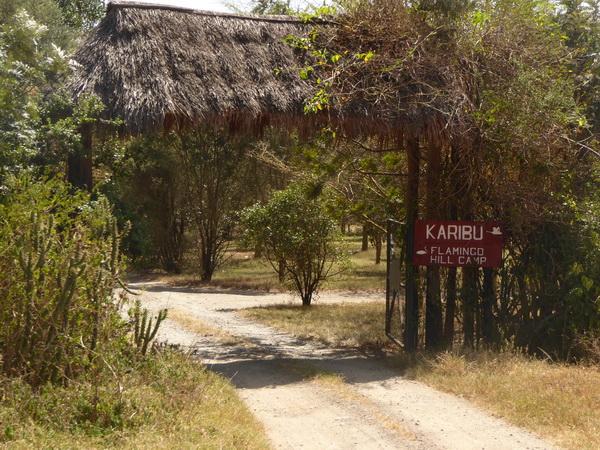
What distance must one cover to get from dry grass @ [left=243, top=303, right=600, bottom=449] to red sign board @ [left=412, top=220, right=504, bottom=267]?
1.36m

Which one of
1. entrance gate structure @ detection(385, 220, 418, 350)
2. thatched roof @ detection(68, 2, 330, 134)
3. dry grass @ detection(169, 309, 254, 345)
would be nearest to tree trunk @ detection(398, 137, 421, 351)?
entrance gate structure @ detection(385, 220, 418, 350)

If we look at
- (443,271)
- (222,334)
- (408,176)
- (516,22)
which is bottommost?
(222,334)

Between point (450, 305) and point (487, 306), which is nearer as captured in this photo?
point (487, 306)

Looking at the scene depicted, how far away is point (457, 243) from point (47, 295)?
5.76m

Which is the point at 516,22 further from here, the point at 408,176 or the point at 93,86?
the point at 93,86

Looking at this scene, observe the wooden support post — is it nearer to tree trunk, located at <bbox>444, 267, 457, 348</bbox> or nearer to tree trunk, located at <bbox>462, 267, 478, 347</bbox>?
tree trunk, located at <bbox>444, 267, 457, 348</bbox>

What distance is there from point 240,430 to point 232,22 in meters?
6.78

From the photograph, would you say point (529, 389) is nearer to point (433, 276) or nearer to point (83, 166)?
point (433, 276)

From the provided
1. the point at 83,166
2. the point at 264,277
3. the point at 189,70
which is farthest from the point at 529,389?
the point at 264,277

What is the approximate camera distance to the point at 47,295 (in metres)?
6.76

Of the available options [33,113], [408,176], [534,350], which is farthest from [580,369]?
[33,113]

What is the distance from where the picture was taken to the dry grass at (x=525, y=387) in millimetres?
6504

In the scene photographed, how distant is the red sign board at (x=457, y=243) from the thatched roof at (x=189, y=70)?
2.35m

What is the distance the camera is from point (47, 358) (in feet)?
22.2
